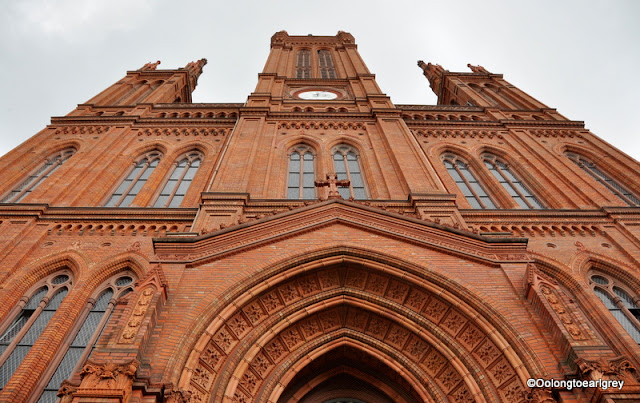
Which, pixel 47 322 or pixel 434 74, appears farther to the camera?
pixel 434 74

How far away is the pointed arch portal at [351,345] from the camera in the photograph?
7203mm

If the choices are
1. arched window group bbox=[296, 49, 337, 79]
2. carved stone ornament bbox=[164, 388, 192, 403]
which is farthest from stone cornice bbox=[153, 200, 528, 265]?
arched window group bbox=[296, 49, 337, 79]

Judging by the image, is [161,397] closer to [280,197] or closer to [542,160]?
[280,197]

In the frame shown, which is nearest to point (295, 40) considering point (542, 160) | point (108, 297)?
point (542, 160)

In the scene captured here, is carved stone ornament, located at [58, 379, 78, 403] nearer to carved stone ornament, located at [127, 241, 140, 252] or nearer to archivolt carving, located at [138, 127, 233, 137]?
carved stone ornament, located at [127, 241, 140, 252]

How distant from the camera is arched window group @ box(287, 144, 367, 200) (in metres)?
14.3

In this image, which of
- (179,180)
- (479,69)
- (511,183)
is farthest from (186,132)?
(479,69)

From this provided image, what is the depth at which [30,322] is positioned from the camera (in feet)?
30.2

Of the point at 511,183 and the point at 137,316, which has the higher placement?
the point at 511,183

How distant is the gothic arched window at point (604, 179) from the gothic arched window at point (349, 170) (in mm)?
9017

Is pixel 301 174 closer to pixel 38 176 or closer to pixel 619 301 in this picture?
pixel 38 176

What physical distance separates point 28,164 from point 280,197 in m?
9.52

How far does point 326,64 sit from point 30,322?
2563 centimetres

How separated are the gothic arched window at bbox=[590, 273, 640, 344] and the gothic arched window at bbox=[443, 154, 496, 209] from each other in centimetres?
416
